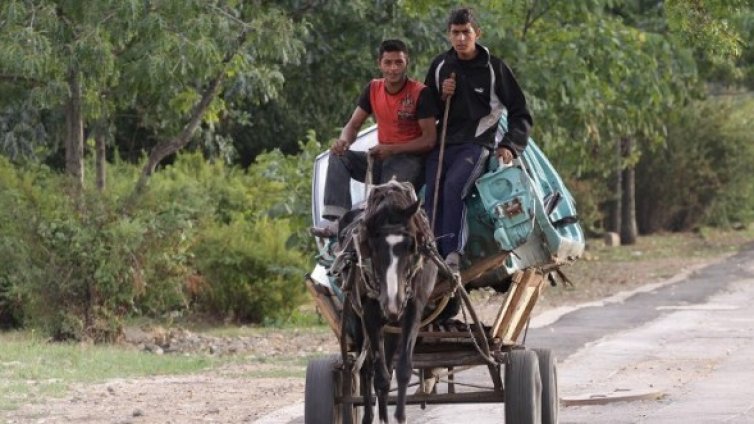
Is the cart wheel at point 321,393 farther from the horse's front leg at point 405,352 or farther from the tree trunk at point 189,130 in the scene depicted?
the tree trunk at point 189,130

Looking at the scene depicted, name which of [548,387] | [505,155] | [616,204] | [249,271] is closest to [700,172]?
[616,204]

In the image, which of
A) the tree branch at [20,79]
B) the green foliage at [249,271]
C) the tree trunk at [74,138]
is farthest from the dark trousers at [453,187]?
the green foliage at [249,271]

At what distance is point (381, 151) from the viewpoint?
395 inches

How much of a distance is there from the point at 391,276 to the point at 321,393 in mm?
1144

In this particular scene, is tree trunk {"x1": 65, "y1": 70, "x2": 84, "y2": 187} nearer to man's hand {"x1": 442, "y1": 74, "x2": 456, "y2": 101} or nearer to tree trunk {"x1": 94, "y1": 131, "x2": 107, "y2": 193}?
tree trunk {"x1": 94, "y1": 131, "x2": 107, "y2": 193}

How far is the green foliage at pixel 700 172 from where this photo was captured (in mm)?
40250

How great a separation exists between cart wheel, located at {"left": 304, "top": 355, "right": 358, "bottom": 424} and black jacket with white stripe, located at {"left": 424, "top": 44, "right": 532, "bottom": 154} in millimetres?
1585

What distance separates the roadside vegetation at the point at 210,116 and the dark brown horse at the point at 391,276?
651 centimetres

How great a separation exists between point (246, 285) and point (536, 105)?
495 centimetres

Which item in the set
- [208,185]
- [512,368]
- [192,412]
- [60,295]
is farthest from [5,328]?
[512,368]

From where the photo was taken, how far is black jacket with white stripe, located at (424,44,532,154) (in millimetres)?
10117

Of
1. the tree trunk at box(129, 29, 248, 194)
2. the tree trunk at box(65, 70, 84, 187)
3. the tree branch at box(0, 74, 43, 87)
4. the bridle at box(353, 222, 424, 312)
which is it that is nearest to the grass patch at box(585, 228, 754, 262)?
the tree trunk at box(129, 29, 248, 194)

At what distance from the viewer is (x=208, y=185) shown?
22609mm

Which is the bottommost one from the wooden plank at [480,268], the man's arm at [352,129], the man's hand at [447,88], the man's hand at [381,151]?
the wooden plank at [480,268]
